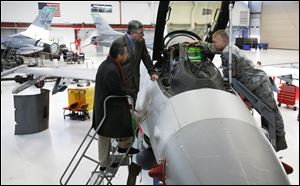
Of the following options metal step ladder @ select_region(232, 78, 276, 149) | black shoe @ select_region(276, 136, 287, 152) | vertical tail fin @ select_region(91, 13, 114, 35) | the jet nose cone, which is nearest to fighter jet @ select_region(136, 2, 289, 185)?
the jet nose cone

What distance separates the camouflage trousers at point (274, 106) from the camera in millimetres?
3141

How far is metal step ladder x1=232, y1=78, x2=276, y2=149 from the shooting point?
3.15 meters

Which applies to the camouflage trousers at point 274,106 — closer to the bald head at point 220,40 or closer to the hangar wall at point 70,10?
the bald head at point 220,40

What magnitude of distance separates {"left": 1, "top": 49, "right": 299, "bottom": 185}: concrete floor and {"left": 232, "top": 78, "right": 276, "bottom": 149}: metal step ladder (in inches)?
21.2

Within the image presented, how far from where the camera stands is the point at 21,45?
1729 millimetres

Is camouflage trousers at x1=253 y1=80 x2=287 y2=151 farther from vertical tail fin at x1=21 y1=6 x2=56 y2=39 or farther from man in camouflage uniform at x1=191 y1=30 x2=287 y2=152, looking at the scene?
vertical tail fin at x1=21 y1=6 x2=56 y2=39

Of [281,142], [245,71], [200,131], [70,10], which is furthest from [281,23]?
[70,10]

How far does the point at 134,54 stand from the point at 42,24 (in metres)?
1.05

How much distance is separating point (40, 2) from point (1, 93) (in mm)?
1564

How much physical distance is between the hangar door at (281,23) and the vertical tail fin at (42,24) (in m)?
1.98

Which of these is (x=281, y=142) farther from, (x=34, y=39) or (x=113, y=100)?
(x=34, y=39)

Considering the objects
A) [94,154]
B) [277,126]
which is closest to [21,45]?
[277,126]

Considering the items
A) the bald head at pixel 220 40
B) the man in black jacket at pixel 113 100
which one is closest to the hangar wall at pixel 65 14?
the man in black jacket at pixel 113 100

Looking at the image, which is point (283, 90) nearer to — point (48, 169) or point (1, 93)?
point (48, 169)
